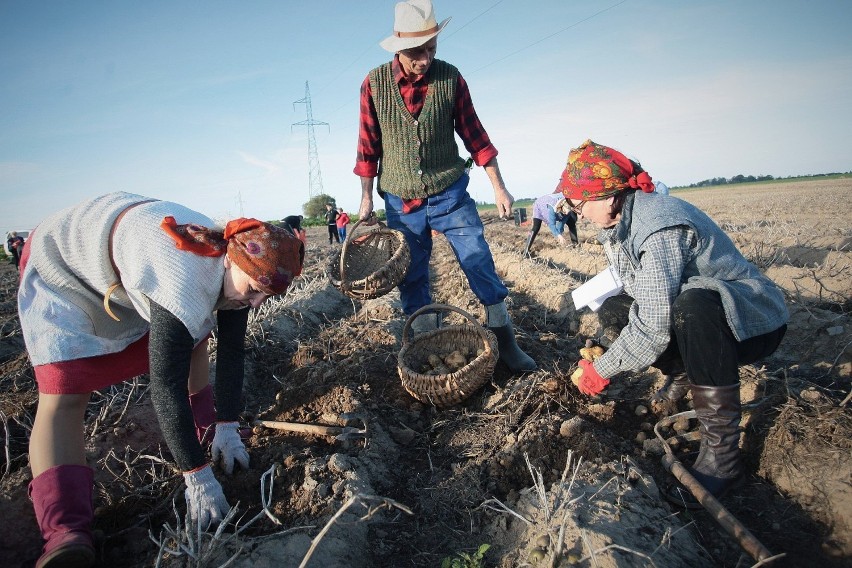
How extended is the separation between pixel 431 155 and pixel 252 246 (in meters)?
1.64

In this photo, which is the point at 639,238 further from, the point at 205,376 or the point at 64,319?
the point at 64,319

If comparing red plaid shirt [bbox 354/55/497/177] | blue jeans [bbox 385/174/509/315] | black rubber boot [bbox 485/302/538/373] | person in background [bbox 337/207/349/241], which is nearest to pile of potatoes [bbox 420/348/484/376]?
black rubber boot [bbox 485/302/538/373]

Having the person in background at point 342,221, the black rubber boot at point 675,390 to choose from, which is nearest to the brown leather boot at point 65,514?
the black rubber boot at point 675,390

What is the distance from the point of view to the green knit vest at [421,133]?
9.75ft

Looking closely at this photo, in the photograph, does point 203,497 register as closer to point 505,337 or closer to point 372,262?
point 505,337

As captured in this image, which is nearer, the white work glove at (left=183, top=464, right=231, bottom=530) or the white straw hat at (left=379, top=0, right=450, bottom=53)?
the white work glove at (left=183, top=464, right=231, bottom=530)

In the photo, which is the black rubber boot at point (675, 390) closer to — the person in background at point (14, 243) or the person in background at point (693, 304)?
the person in background at point (693, 304)

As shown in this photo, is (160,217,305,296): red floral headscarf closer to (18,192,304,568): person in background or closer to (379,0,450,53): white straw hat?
(18,192,304,568): person in background

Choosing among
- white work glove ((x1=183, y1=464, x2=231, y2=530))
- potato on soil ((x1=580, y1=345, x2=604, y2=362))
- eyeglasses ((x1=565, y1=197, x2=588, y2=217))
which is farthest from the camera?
potato on soil ((x1=580, y1=345, x2=604, y2=362))

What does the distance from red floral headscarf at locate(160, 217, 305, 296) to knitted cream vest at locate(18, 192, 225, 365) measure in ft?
0.15

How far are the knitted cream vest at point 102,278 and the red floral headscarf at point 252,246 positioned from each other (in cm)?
5

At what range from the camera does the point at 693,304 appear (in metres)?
1.96

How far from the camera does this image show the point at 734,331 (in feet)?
6.31

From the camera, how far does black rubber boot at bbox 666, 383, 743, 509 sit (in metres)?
1.97
